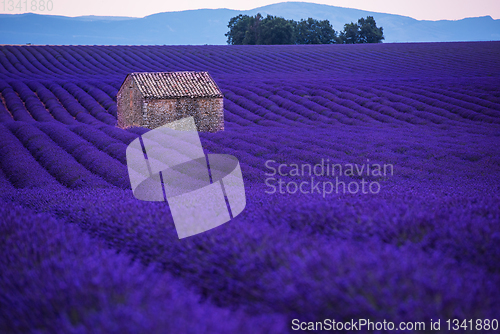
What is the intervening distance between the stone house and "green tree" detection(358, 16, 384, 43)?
52.0 metres

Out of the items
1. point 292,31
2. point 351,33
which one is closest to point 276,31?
point 292,31

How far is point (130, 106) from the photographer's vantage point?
18031mm

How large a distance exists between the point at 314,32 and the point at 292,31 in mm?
7191

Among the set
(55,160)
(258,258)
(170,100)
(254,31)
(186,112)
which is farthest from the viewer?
(254,31)

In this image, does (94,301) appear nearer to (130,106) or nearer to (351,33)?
(130,106)

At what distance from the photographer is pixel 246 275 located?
7.48 feet

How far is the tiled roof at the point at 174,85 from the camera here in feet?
56.6

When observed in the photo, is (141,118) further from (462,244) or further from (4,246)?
(462,244)

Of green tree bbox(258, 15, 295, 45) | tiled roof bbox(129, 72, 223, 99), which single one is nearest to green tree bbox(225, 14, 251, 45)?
green tree bbox(258, 15, 295, 45)

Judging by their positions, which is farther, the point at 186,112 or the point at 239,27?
the point at 239,27

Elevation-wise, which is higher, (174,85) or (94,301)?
(174,85)

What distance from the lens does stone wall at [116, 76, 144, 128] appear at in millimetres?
17245

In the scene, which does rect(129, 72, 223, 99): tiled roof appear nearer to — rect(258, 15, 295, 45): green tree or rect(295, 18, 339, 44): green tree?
rect(258, 15, 295, 45): green tree

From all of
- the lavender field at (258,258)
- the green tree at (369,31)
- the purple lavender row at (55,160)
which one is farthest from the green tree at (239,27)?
the lavender field at (258,258)
